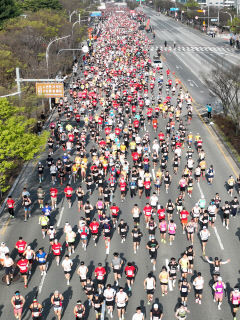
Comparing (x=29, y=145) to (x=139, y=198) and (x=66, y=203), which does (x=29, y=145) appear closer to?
(x=66, y=203)

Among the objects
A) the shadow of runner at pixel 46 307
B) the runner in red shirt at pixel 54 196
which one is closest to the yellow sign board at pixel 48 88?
the runner in red shirt at pixel 54 196

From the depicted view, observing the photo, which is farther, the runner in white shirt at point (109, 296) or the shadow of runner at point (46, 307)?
the shadow of runner at point (46, 307)

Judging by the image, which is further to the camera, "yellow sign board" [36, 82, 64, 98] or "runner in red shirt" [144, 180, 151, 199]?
"yellow sign board" [36, 82, 64, 98]

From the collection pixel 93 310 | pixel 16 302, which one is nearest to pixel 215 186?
pixel 93 310

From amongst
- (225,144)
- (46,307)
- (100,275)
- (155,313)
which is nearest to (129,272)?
(100,275)

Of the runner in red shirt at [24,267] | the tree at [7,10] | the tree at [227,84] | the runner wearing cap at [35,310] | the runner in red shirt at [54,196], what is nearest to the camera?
the runner wearing cap at [35,310]

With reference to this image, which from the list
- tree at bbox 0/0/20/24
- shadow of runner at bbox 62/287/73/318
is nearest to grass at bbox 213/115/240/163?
shadow of runner at bbox 62/287/73/318

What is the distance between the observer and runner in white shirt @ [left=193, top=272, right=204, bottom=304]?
18.4 m

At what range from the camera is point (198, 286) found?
1845cm

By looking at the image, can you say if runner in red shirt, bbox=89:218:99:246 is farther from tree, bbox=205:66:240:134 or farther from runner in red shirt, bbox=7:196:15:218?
tree, bbox=205:66:240:134

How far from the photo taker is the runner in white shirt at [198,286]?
60.3 feet

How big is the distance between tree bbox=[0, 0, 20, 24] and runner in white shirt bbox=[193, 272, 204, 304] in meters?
65.4

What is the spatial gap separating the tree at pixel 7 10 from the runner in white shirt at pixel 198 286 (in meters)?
65.4

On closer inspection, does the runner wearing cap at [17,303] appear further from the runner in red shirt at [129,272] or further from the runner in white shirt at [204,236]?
the runner in white shirt at [204,236]
